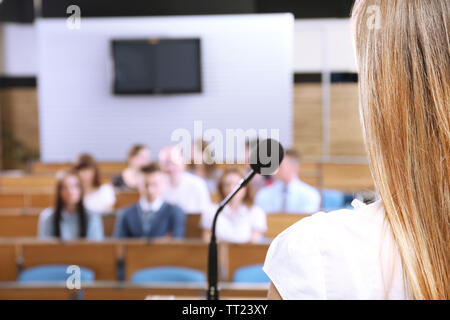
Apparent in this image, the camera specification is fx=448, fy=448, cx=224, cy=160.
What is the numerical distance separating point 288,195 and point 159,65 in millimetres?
3806

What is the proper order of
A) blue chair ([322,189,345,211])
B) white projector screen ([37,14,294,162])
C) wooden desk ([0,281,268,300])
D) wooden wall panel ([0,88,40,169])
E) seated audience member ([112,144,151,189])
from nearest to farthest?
wooden desk ([0,281,268,300]), blue chair ([322,189,345,211]), seated audience member ([112,144,151,189]), white projector screen ([37,14,294,162]), wooden wall panel ([0,88,40,169])

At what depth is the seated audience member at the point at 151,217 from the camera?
300 cm

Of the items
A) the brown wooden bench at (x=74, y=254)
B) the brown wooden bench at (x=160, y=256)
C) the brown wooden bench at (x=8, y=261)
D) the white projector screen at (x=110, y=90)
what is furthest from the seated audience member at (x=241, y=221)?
the white projector screen at (x=110, y=90)

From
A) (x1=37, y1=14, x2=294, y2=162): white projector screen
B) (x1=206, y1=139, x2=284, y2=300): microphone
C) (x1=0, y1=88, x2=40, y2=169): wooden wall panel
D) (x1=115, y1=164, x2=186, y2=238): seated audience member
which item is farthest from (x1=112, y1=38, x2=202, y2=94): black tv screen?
(x1=206, y1=139, x2=284, y2=300): microphone

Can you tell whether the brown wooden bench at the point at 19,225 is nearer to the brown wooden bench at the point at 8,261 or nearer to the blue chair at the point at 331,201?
the brown wooden bench at the point at 8,261

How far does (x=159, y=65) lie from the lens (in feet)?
21.1

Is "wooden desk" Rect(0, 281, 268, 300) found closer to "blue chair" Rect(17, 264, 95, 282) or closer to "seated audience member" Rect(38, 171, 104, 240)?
"blue chair" Rect(17, 264, 95, 282)

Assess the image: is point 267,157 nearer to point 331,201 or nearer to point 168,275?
point 168,275

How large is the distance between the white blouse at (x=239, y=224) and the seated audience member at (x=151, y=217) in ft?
1.48

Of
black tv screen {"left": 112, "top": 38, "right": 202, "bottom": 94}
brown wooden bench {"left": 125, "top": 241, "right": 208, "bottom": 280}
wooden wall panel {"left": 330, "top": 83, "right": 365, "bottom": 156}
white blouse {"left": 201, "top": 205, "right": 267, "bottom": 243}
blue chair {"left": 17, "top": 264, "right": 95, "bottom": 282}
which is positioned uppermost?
black tv screen {"left": 112, "top": 38, "right": 202, "bottom": 94}

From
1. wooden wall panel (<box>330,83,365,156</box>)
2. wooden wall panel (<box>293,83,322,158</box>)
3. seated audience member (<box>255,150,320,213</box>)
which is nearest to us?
seated audience member (<box>255,150,320,213</box>)

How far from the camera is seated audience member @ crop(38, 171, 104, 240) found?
2.91 meters
